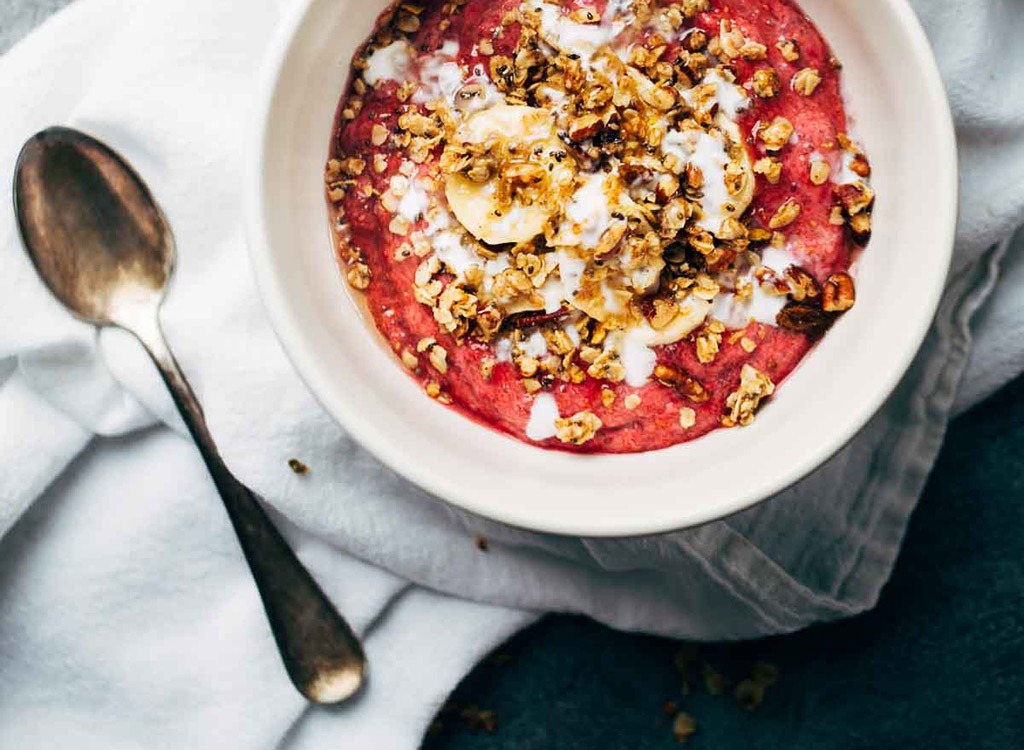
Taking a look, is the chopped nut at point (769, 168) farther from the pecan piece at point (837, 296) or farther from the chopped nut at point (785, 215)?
the pecan piece at point (837, 296)

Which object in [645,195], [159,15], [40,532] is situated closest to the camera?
[645,195]

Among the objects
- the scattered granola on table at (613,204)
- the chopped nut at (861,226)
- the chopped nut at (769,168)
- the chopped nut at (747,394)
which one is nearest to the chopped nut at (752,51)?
the scattered granola on table at (613,204)

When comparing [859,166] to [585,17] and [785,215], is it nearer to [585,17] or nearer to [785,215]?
[785,215]

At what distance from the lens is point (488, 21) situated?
1573 millimetres

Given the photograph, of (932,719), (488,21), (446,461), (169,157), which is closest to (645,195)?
(488,21)

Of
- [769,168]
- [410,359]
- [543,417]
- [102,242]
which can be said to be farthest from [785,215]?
[102,242]

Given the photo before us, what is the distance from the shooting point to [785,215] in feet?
4.97

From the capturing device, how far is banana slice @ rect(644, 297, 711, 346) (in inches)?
59.9

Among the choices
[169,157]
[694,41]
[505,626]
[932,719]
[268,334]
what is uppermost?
[694,41]

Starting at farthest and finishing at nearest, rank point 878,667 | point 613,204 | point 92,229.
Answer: point 878,667 → point 92,229 → point 613,204

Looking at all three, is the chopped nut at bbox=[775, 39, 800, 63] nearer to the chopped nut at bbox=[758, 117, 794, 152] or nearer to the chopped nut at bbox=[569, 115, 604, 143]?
the chopped nut at bbox=[758, 117, 794, 152]

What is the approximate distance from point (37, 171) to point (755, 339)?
3.78 feet

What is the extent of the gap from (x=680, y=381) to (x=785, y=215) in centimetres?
25

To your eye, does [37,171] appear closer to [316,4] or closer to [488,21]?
[316,4]
